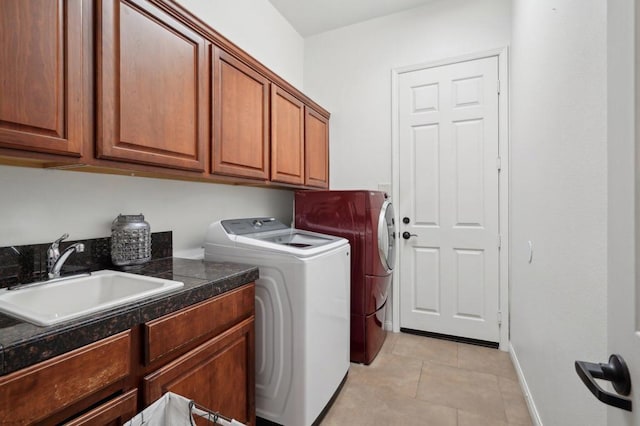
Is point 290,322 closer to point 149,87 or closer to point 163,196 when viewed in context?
point 163,196

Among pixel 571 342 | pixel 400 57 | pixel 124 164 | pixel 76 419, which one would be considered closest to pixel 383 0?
pixel 400 57

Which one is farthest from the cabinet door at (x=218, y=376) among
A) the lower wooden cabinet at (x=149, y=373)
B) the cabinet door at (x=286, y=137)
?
the cabinet door at (x=286, y=137)

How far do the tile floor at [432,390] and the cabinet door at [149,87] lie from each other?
5.49 ft

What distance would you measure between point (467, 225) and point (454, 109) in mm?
1012

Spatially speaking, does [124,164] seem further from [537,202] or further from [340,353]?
[537,202]

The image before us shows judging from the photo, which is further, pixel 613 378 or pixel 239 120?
pixel 239 120

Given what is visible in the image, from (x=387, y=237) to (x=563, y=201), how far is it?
134cm

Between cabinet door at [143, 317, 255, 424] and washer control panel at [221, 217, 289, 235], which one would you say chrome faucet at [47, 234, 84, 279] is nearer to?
cabinet door at [143, 317, 255, 424]

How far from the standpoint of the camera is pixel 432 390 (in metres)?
1.99

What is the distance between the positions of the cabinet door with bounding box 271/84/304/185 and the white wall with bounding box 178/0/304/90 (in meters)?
0.60

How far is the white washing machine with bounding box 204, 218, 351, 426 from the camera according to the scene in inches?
61.2

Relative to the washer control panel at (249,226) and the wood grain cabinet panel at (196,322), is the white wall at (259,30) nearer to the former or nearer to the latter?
the washer control panel at (249,226)

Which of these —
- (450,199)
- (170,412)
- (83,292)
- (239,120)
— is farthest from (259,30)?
(170,412)

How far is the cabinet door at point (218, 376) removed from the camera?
105cm
